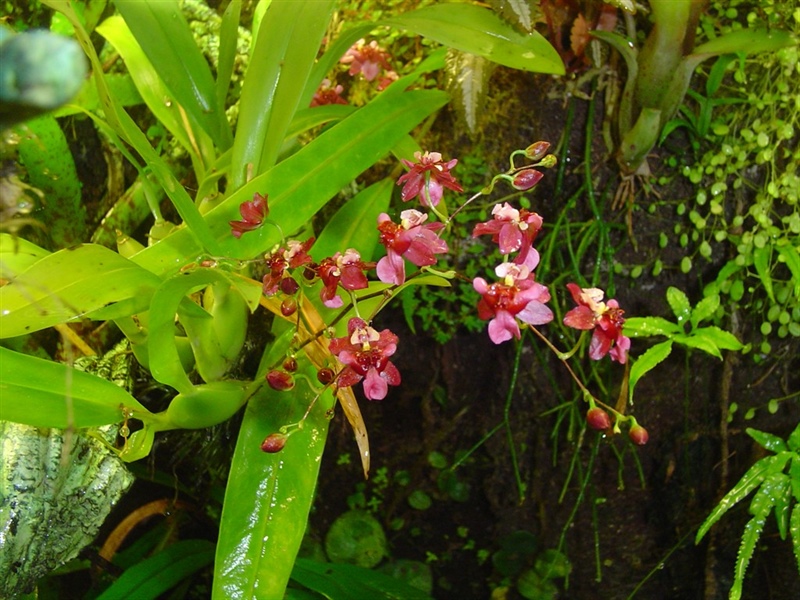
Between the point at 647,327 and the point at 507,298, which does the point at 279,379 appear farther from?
the point at 647,327

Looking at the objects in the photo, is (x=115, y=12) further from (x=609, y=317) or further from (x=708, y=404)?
(x=708, y=404)

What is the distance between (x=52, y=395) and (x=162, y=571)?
1.89 ft

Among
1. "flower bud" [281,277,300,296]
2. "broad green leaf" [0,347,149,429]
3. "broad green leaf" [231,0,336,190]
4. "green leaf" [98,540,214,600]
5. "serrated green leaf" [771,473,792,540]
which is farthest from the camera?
"serrated green leaf" [771,473,792,540]

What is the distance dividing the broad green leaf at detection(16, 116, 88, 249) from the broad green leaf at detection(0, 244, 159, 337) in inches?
18.2

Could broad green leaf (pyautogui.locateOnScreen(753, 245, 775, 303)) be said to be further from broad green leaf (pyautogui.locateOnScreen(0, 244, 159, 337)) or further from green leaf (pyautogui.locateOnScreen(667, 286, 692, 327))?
broad green leaf (pyautogui.locateOnScreen(0, 244, 159, 337))

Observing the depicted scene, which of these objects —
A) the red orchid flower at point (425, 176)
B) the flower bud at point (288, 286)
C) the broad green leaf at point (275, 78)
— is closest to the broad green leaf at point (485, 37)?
the broad green leaf at point (275, 78)

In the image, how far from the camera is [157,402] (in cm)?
138

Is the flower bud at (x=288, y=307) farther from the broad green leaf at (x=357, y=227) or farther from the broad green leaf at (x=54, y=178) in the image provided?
the broad green leaf at (x=54, y=178)

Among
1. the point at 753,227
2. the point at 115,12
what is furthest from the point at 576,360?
the point at 115,12

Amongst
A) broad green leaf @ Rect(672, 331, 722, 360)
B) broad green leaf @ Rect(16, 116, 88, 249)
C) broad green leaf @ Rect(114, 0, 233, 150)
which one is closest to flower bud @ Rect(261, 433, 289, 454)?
broad green leaf @ Rect(114, 0, 233, 150)

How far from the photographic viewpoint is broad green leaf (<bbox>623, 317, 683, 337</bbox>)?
128 centimetres

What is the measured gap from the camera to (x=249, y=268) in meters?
1.14

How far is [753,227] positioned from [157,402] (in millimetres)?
1340

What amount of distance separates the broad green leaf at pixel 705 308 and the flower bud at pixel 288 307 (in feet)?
2.73
